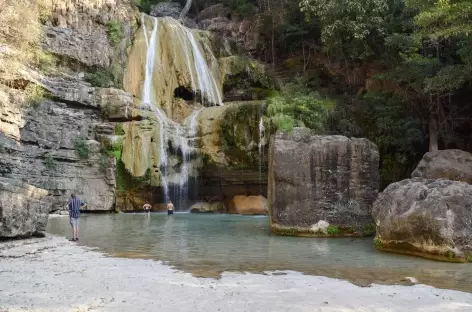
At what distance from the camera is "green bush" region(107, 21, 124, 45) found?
25.5 meters

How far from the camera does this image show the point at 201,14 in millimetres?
38781

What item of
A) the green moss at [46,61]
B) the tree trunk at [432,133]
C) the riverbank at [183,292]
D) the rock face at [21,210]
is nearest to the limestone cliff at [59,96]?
the green moss at [46,61]

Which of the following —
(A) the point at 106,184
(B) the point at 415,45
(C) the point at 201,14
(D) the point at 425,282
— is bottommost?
(D) the point at 425,282

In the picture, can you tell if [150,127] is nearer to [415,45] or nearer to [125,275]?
[415,45]

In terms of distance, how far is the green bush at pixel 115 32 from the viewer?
2553 cm

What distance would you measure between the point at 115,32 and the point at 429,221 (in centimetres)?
2220

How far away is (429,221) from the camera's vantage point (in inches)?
345

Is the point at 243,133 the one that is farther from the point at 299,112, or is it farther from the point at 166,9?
the point at 166,9

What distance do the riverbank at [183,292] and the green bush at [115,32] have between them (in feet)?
67.4

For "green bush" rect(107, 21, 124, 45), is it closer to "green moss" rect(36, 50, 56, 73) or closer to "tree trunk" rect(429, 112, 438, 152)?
"green moss" rect(36, 50, 56, 73)

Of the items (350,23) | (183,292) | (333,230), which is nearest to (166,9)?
(350,23)

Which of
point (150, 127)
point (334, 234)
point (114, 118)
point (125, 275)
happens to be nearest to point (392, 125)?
point (334, 234)

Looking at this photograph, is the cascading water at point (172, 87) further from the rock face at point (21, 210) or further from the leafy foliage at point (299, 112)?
the rock face at point (21, 210)

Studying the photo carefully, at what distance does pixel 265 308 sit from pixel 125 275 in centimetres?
261
